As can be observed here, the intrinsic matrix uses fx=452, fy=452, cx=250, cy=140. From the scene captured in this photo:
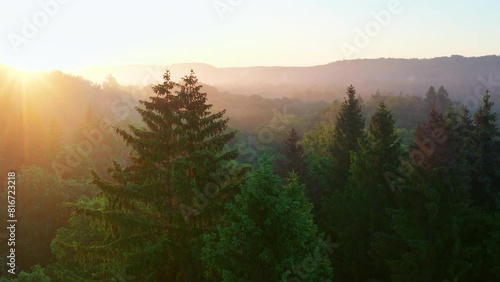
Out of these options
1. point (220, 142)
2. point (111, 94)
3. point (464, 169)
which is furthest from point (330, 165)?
point (111, 94)

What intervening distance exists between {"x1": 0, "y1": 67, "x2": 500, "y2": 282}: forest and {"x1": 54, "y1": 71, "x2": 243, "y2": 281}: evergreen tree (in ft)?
0.14

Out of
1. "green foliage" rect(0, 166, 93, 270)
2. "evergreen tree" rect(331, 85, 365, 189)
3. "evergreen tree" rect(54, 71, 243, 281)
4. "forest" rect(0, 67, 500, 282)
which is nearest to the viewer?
"forest" rect(0, 67, 500, 282)

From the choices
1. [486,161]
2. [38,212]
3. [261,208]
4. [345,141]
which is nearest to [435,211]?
[486,161]

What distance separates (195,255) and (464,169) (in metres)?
15.0

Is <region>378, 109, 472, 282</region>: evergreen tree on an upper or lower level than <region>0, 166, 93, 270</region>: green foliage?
upper

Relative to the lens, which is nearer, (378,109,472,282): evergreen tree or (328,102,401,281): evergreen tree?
(378,109,472,282): evergreen tree

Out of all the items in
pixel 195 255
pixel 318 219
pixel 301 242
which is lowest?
pixel 318 219

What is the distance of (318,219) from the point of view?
35.8m

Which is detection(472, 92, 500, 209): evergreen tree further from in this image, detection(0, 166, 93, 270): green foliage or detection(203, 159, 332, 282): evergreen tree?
detection(0, 166, 93, 270): green foliage

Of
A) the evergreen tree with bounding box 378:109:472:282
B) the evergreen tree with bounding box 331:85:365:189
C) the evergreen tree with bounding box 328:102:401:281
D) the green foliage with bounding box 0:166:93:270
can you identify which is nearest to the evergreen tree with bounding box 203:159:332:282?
the evergreen tree with bounding box 378:109:472:282

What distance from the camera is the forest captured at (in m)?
14.0

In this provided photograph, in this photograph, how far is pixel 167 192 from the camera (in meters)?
15.2

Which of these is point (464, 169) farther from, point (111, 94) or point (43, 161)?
point (111, 94)

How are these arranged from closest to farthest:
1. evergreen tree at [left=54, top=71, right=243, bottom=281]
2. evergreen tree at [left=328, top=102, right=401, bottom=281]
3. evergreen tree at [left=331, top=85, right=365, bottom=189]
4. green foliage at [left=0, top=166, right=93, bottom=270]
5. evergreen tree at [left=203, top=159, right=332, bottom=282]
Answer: evergreen tree at [left=203, top=159, right=332, bottom=282] < evergreen tree at [left=54, top=71, right=243, bottom=281] < evergreen tree at [left=328, top=102, right=401, bottom=281] < evergreen tree at [left=331, top=85, right=365, bottom=189] < green foliage at [left=0, top=166, right=93, bottom=270]
